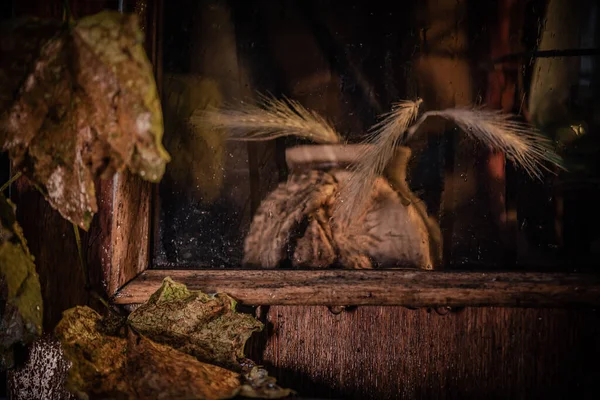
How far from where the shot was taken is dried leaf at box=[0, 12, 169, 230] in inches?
22.7

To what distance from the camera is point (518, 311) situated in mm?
819

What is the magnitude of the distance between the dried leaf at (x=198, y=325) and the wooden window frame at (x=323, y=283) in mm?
55

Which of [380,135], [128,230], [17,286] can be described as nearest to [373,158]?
[380,135]

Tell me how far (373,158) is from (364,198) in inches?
3.5

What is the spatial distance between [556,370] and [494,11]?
2.46ft

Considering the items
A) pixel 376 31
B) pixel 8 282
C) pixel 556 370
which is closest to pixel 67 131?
pixel 8 282

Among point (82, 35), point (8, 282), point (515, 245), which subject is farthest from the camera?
point (515, 245)

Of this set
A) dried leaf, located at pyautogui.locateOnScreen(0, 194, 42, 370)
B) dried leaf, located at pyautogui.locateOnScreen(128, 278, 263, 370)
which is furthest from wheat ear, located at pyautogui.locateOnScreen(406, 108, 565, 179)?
dried leaf, located at pyautogui.locateOnScreen(0, 194, 42, 370)

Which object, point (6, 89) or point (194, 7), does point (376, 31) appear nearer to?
point (194, 7)

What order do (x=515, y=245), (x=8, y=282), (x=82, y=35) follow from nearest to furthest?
(x=82, y=35), (x=8, y=282), (x=515, y=245)

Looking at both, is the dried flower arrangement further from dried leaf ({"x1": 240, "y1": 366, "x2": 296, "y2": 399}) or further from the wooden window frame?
dried leaf ({"x1": 240, "y1": 366, "x2": 296, "y2": 399})

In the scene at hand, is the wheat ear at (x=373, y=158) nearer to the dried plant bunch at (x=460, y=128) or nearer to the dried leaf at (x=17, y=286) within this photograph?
the dried plant bunch at (x=460, y=128)

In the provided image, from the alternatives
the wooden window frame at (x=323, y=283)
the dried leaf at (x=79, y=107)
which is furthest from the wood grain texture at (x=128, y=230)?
the dried leaf at (x=79, y=107)

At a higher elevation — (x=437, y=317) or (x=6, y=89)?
(x=6, y=89)
